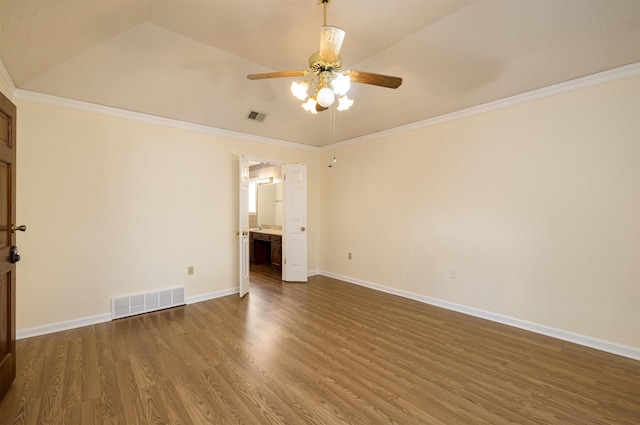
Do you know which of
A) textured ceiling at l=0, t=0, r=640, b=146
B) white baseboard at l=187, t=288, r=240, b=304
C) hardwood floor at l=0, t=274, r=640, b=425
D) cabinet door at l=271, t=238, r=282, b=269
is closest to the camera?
hardwood floor at l=0, t=274, r=640, b=425

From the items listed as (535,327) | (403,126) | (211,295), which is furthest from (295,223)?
(535,327)

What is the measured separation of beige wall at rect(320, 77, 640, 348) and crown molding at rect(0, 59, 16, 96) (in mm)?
4629

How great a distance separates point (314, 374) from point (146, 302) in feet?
8.94

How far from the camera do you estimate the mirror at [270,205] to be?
23.7 feet

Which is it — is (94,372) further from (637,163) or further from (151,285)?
(637,163)

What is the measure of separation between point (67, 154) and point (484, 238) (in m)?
5.28

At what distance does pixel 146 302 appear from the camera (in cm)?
375

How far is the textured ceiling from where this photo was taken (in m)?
2.33

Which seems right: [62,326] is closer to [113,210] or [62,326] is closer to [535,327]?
[113,210]

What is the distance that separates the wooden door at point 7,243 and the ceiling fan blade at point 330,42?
2397 mm

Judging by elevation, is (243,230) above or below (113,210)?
below

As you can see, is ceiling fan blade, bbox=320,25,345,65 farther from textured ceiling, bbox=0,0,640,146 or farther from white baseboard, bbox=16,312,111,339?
white baseboard, bbox=16,312,111,339

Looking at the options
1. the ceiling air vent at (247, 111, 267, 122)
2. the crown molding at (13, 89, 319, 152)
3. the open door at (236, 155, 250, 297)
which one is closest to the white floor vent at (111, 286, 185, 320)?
the open door at (236, 155, 250, 297)

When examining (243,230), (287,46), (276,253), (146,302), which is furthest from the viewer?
(276,253)
